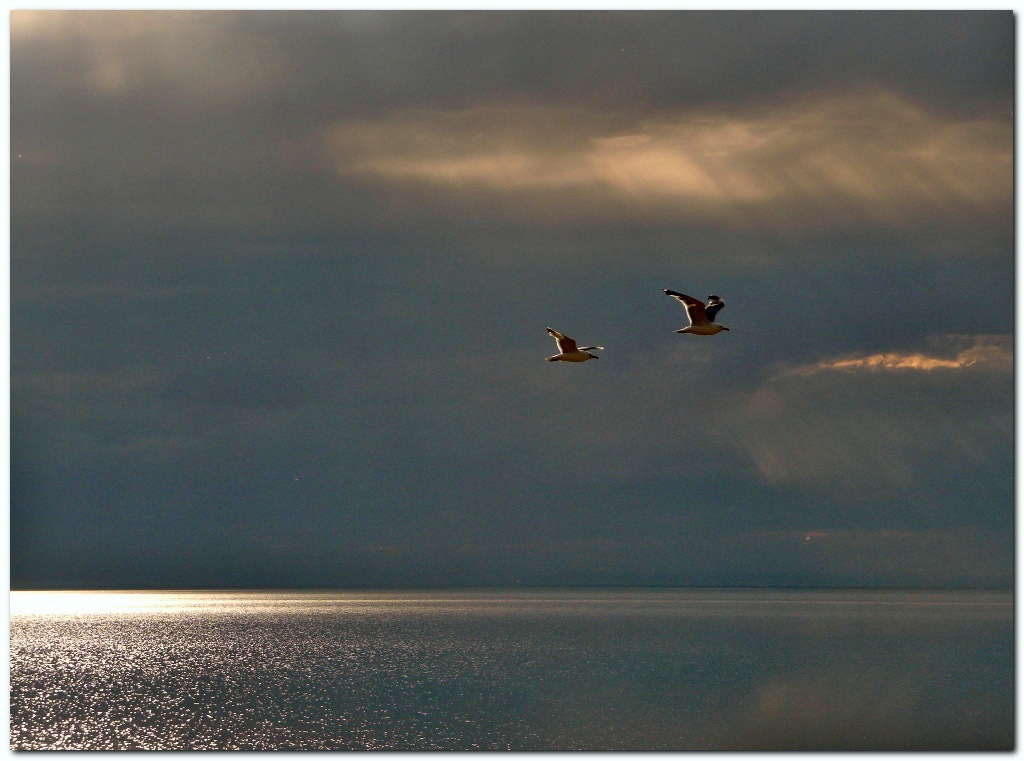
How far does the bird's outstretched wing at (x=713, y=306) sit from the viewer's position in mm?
14188

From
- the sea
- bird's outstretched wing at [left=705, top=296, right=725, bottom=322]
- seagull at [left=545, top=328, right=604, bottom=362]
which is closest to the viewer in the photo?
bird's outstretched wing at [left=705, top=296, right=725, bottom=322]

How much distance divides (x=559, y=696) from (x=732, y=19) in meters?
15.1

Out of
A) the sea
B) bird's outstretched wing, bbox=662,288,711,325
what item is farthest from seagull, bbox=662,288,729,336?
the sea

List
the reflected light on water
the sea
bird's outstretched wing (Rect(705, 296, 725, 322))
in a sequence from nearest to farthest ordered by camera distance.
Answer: bird's outstretched wing (Rect(705, 296, 725, 322)) < the sea < the reflected light on water

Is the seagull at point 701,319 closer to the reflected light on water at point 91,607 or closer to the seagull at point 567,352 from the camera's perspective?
the seagull at point 567,352

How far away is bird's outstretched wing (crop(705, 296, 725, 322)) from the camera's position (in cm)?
1419

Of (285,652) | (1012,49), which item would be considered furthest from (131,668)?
(1012,49)

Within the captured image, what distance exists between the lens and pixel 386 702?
24094 millimetres

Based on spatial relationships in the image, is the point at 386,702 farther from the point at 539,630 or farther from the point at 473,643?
the point at 539,630

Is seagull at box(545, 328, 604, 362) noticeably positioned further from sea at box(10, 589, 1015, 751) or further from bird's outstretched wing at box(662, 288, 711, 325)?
A: sea at box(10, 589, 1015, 751)

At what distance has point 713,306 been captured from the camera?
46.9 ft

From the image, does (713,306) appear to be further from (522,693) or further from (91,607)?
(91,607)

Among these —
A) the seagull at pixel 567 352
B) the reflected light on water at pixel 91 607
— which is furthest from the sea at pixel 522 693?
the reflected light on water at pixel 91 607

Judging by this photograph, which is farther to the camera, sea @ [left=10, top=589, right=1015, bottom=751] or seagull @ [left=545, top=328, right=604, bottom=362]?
sea @ [left=10, top=589, right=1015, bottom=751]
